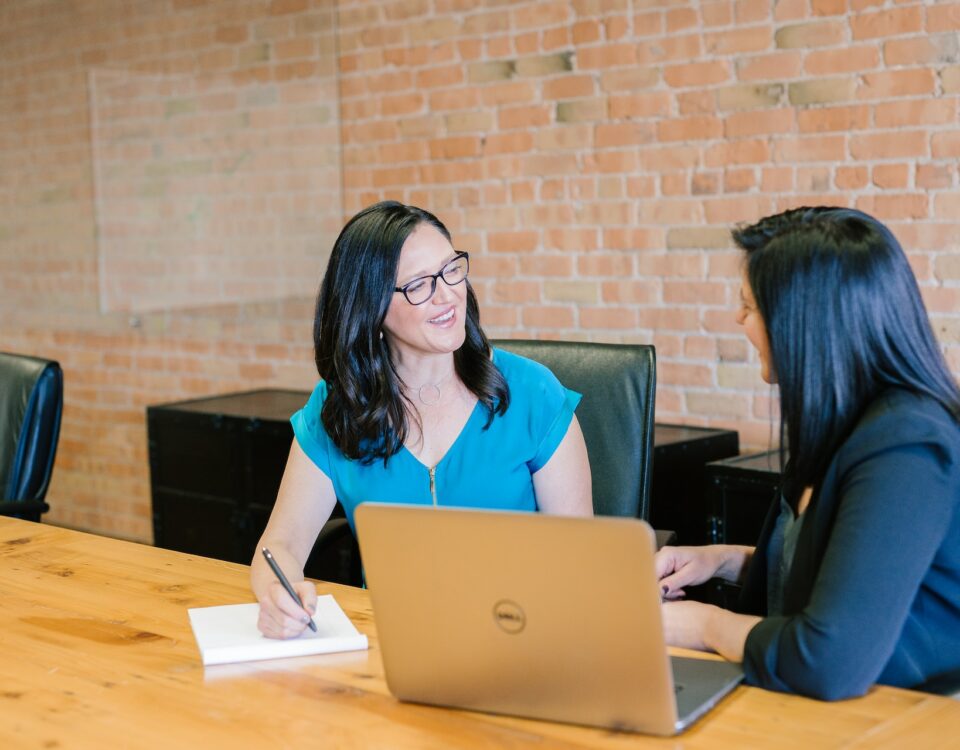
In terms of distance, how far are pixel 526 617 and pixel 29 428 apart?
1.91 metres

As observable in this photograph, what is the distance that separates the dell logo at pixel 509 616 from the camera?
1.23 metres

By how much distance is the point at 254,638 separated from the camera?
159 centimetres

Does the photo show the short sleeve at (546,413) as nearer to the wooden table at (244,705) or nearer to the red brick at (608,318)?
the wooden table at (244,705)

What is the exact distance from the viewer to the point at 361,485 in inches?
82.0

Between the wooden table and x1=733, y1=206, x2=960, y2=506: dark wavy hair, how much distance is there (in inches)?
12.0

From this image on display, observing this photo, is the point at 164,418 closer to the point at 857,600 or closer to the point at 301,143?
the point at 301,143

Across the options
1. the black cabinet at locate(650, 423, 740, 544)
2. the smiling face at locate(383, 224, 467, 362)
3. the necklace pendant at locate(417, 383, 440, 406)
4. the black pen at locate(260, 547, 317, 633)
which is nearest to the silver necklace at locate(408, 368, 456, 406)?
the necklace pendant at locate(417, 383, 440, 406)

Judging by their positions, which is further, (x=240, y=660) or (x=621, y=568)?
(x=240, y=660)

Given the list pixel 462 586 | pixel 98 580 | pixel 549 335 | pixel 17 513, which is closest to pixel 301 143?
pixel 549 335

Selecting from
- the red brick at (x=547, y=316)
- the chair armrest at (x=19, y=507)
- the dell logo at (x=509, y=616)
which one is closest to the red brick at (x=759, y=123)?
the red brick at (x=547, y=316)

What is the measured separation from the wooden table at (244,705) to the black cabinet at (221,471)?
179cm

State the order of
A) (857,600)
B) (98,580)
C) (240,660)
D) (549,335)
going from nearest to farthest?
(857,600) < (240,660) < (98,580) < (549,335)

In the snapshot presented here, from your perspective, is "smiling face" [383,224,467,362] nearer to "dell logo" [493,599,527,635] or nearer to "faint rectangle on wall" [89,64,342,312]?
"dell logo" [493,599,527,635]

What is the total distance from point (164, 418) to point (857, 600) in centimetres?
300
